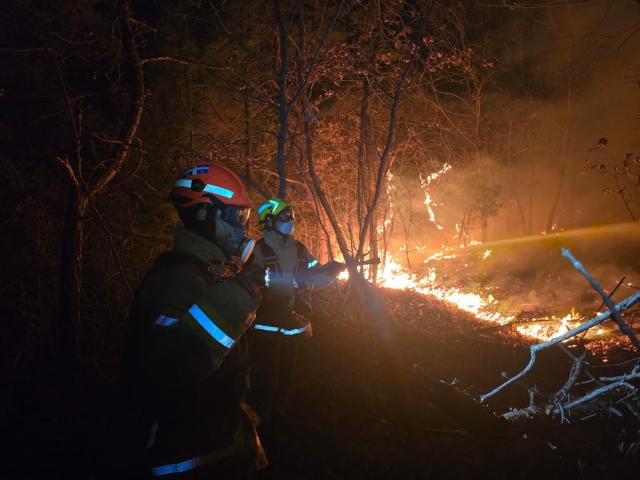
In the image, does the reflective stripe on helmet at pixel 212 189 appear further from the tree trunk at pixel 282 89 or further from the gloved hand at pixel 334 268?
the tree trunk at pixel 282 89

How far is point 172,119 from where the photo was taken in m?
10.4

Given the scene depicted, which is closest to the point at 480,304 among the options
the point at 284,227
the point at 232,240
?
the point at 284,227

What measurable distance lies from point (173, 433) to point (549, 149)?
29.4m

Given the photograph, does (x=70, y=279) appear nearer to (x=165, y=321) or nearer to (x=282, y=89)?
(x=282, y=89)

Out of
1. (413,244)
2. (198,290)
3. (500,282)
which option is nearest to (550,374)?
(198,290)

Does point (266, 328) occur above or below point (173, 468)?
above

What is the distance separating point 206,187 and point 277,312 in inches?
113

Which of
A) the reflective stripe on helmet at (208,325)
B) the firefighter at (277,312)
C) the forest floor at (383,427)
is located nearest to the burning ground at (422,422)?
the forest floor at (383,427)

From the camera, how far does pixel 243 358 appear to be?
239cm

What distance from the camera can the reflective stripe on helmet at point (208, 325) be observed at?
1793 millimetres

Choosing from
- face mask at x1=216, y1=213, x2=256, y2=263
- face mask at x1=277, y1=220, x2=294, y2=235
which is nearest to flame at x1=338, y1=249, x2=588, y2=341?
face mask at x1=277, y1=220, x2=294, y2=235

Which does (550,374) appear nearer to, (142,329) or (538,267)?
(142,329)

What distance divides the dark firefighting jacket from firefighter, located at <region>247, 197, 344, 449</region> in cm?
237

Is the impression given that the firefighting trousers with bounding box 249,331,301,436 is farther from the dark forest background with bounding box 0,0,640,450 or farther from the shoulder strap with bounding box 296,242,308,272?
the dark forest background with bounding box 0,0,640,450
